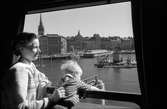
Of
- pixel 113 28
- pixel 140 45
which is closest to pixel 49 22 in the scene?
pixel 113 28

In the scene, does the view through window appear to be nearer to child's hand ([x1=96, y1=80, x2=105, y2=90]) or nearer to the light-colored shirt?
child's hand ([x1=96, y1=80, x2=105, y2=90])

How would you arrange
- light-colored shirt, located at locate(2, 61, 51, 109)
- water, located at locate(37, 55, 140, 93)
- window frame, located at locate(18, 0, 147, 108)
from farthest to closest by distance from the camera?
water, located at locate(37, 55, 140, 93) < window frame, located at locate(18, 0, 147, 108) < light-colored shirt, located at locate(2, 61, 51, 109)

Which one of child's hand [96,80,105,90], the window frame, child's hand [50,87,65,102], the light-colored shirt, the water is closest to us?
the light-colored shirt

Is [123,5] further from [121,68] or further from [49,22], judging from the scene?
[49,22]

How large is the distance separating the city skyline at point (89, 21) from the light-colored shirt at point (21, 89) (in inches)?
39.5

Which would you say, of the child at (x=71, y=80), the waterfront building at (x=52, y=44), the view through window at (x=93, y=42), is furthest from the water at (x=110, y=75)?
the child at (x=71, y=80)

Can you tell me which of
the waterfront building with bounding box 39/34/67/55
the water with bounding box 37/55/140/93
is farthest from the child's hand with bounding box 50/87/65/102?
the waterfront building with bounding box 39/34/67/55

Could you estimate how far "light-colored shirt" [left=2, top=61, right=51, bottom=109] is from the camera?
1.60 meters

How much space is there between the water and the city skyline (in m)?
0.36

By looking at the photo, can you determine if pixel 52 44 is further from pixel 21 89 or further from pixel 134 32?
pixel 21 89

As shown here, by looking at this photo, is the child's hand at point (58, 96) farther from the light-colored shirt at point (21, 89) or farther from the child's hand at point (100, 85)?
the child's hand at point (100, 85)

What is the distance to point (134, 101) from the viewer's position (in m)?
2.15

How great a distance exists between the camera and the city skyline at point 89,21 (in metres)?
2.33

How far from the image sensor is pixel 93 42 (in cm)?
252
